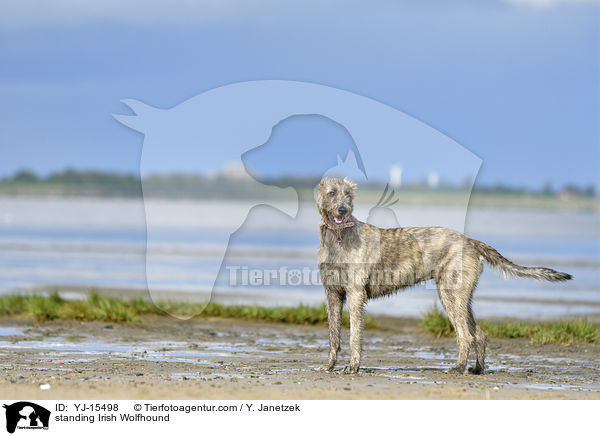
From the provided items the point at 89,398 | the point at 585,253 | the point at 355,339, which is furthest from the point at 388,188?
the point at 585,253

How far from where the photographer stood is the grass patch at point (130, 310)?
56.8ft

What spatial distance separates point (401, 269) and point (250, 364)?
256cm

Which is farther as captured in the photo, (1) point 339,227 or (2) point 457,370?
(2) point 457,370

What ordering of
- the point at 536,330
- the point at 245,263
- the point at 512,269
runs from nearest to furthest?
the point at 512,269, the point at 536,330, the point at 245,263

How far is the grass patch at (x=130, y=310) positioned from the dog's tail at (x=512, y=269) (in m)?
5.37

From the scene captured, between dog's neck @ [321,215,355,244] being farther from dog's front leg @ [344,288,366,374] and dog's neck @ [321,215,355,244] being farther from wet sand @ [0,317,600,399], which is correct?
wet sand @ [0,317,600,399]

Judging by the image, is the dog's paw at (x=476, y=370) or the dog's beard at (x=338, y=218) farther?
the dog's paw at (x=476, y=370)

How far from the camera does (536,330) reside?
16.1 meters

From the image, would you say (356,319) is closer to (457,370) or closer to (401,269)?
(401,269)

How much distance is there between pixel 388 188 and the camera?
549 inches

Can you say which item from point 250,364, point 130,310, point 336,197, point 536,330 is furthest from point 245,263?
point 336,197

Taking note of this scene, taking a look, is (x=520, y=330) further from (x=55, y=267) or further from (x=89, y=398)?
(x=55, y=267)
